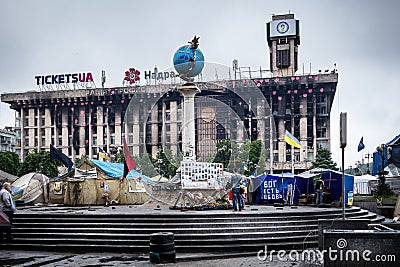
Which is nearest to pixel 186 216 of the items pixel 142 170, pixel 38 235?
pixel 38 235

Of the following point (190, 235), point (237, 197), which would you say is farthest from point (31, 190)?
point (190, 235)

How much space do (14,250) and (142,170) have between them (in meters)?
8.00

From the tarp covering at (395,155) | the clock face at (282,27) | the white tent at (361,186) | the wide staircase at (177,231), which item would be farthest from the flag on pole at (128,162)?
the clock face at (282,27)

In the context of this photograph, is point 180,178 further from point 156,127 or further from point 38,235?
point 156,127

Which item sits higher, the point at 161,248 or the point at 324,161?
the point at 161,248

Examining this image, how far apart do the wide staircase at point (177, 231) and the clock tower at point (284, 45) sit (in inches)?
3589

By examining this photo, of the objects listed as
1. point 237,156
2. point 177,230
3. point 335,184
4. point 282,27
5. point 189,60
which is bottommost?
point 177,230

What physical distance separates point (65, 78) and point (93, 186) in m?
76.9

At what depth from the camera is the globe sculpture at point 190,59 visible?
23.0m

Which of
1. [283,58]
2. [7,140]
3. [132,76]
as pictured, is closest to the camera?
[132,76]

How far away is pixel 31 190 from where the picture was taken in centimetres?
3056

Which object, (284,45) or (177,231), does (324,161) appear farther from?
(177,231)

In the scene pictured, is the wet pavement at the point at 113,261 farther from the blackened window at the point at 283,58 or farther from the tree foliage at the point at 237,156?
the blackened window at the point at 283,58

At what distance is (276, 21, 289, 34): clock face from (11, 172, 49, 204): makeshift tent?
84.7 meters
